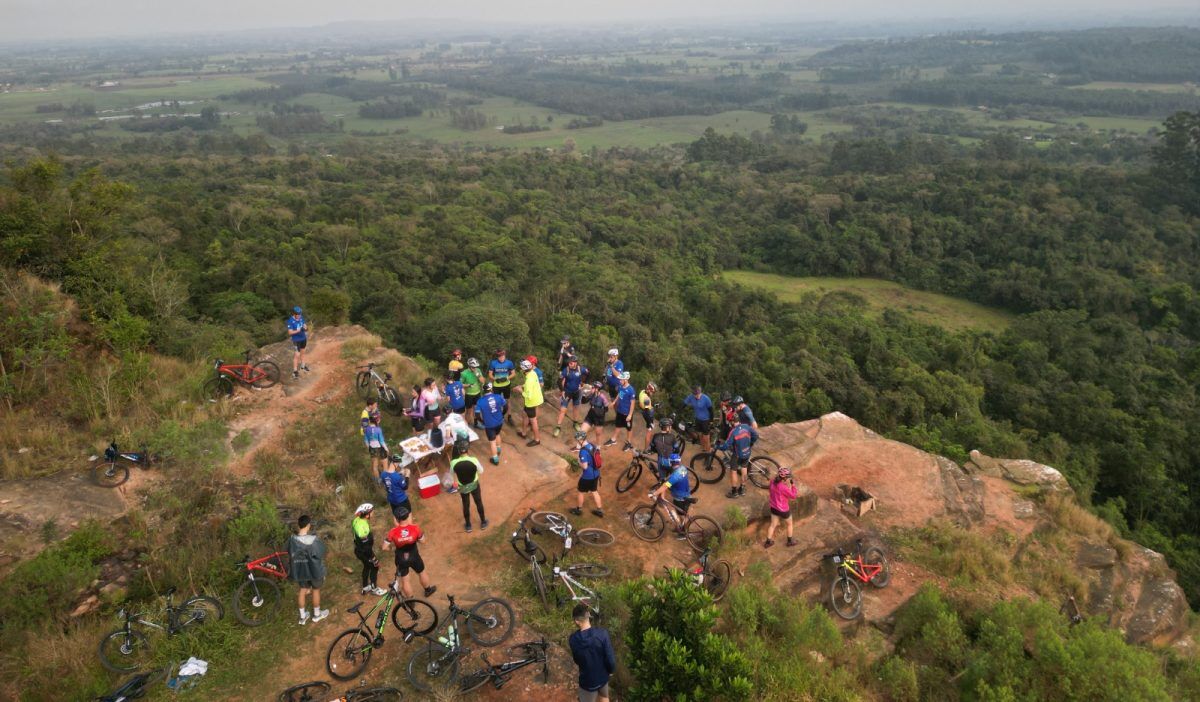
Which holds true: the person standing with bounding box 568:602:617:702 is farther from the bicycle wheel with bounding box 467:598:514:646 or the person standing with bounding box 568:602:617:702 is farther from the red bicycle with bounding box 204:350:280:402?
the red bicycle with bounding box 204:350:280:402

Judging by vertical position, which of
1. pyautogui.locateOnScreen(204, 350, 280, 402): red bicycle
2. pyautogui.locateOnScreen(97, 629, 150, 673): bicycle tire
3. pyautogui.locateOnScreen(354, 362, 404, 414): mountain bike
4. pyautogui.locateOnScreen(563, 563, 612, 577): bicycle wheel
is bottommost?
pyautogui.locateOnScreen(563, 563, 612, 577): bicycle wheel

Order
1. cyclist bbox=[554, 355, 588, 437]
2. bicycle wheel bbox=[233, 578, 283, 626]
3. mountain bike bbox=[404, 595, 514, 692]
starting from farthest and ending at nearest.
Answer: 1. cyclist bbox=[554, 355, 588, 437]
2. bicycle wheel bbox=[233, 578, 283, 626]
3. mountain bike bbox=[404, 595, 514, 692]

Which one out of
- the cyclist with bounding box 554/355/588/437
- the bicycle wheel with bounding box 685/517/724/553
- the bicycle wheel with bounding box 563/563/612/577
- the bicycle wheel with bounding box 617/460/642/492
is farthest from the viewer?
the cyclist with bounding box 554/355/588/437

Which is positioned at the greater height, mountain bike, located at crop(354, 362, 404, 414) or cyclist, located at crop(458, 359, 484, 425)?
cyclist, located at crop(458, 359, 484, 425)

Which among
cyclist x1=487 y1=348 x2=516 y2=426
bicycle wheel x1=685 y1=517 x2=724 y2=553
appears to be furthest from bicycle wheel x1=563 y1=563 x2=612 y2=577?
cyclist x1=487 y1=348 x2=516 y2=426

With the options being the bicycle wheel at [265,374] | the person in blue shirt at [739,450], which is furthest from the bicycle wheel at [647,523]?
the bicycle wheel at [265,374]

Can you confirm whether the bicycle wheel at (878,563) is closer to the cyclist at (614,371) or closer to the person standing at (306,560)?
the cyclist at (614,371)
